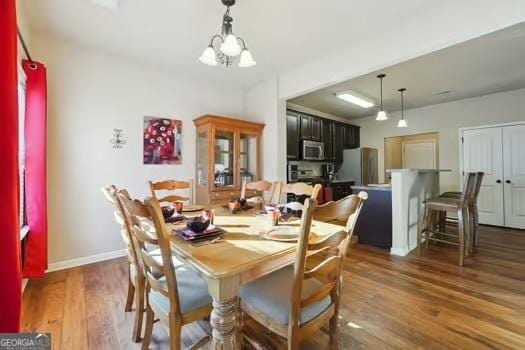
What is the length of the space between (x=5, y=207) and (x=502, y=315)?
3.08m

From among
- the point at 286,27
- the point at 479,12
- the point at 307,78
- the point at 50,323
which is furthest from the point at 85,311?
the point at 479,12

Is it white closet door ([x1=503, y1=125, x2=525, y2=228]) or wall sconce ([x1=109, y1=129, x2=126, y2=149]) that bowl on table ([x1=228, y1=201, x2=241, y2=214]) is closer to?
wall sconce ([x1=109, y1=129, x2=126, y2=149])

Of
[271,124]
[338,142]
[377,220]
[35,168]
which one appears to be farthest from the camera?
[338,142]

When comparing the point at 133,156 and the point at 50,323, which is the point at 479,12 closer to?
the point at 133,156

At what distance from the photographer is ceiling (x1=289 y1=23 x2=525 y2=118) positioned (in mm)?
2855

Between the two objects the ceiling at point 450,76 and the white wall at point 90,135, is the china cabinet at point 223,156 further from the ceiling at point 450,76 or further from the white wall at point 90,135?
the ceiling at point 450,76

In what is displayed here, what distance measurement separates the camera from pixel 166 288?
1170mm

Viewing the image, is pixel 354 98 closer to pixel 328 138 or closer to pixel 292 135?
pixel 328 138

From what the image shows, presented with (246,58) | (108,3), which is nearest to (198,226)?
(246,58)

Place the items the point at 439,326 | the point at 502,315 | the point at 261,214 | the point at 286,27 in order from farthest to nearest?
the point at 286,27 < the point at 261,214 < the point at 502,315 < the point at 439,326

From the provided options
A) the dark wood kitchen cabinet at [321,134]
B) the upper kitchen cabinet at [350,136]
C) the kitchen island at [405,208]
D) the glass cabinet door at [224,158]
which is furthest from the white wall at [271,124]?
the upper kitchen cabinet at [350,136]

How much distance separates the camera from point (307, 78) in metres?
3.22

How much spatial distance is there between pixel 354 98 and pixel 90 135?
420 centimetres

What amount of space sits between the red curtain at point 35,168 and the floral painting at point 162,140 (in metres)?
1.09
